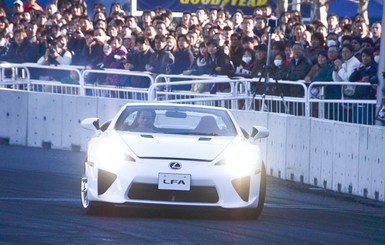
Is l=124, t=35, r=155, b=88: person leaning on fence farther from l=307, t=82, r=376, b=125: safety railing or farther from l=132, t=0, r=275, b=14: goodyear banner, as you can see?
l=132, t=0, r=275, b=14: goodyear banner

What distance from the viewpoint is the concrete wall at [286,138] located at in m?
17.7

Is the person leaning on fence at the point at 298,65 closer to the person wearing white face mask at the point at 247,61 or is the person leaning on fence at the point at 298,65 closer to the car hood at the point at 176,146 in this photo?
the person wearing white face mask at the point at 247,61

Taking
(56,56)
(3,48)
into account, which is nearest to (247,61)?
(56,56)

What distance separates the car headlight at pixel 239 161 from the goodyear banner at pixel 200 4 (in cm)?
1841

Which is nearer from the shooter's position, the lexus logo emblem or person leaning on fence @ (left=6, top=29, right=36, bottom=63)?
the lexus logo emblem

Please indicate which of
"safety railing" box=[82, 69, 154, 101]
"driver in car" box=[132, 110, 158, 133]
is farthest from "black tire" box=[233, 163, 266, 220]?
"safety railing" box=[82, 69, 154, 101]

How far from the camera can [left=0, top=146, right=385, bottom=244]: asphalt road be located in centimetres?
1240

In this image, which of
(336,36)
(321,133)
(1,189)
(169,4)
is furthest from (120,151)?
(169,4)

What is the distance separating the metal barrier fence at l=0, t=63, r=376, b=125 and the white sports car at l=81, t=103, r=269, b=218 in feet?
22.6

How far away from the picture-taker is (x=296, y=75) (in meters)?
23.0

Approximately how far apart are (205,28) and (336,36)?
4405 millimetres

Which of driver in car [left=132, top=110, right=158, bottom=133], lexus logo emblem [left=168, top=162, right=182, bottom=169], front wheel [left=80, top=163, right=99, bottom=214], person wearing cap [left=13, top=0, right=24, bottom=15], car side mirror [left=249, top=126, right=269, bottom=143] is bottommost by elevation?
front wheel [left=80, top=163, right=99, bottom=214]

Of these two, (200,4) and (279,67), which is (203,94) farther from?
(200,4)

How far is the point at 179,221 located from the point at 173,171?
53 centimetres
